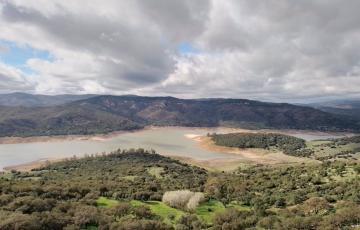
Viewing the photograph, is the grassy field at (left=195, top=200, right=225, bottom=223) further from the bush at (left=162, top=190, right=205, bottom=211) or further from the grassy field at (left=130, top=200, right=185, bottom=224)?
the grassy field at (left=130, top=200, right=185, bottom=224)

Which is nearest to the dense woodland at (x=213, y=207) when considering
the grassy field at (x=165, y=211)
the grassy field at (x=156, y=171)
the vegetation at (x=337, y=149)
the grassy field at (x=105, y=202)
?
the grassy field at (x=165, y=211)

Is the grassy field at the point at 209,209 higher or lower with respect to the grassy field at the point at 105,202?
lower

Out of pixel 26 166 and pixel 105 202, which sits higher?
pixel 105 202

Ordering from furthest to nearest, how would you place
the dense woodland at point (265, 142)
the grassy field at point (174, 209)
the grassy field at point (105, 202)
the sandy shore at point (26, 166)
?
the dense woodland at point (265, 142) < the sandy shore at point (26, 166) < the grassy field at point (105, 202) < the grassy field at point (174, 209)

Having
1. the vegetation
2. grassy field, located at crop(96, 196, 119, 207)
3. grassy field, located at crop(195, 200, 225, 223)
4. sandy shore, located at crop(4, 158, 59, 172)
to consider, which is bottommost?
sandy shore, located at crop(4, 158, 59, 172)

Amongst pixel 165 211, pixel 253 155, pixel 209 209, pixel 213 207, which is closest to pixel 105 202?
pixel 165 211

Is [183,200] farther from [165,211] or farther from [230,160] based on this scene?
[230,160]

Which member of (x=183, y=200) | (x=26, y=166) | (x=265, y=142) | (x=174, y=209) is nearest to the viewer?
(x=174, y=209)

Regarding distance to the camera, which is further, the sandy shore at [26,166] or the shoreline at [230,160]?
the shoreline at [230,160]

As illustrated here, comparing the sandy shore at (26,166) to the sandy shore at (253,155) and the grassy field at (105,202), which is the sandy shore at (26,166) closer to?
the sandy shore at (253,155)

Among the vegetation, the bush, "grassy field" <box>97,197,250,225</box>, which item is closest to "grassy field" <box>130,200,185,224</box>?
"grassy field" <box>97,197,250,225</box>

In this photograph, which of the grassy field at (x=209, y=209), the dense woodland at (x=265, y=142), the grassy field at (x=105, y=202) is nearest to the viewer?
the grassy field at (x=209, y=209)

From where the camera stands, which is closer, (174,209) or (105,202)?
(174,209)
